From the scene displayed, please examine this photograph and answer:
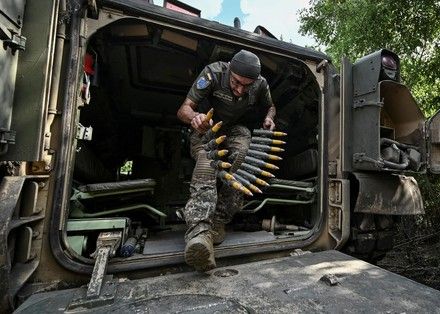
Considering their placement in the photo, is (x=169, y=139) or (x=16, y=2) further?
(x=169, y=139)

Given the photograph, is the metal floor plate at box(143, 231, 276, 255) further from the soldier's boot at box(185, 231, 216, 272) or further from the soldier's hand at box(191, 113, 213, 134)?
the soldier's hand at box(191, 113, 213, 134)

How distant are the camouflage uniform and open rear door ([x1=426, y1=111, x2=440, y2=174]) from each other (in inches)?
52.2

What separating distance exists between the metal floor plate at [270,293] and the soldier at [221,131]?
0.63 feet

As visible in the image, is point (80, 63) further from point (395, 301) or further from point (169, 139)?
point (169, 139)

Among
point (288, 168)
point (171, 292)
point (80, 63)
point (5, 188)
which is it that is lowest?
point (171, 292)

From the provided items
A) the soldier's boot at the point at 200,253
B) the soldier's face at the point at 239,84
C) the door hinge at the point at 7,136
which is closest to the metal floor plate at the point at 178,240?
the soldier's boot at the point at 200,253

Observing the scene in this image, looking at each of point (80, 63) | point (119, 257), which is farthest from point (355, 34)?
point (119, 257)

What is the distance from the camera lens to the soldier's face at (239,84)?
2.26 m

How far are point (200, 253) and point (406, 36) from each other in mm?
5951

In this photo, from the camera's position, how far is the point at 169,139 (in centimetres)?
444

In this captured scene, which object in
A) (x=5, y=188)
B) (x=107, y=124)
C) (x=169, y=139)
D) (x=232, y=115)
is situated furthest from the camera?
(x=169, y=139)

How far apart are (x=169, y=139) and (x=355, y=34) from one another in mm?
4257

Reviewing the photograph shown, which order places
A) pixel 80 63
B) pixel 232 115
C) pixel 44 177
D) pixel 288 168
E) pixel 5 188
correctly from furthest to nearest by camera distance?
pixel 288 168, pixel 232 115, pixel 80 63, pixel 44 177, pixel 5 188

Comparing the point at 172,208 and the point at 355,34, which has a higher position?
the point at 355,34
